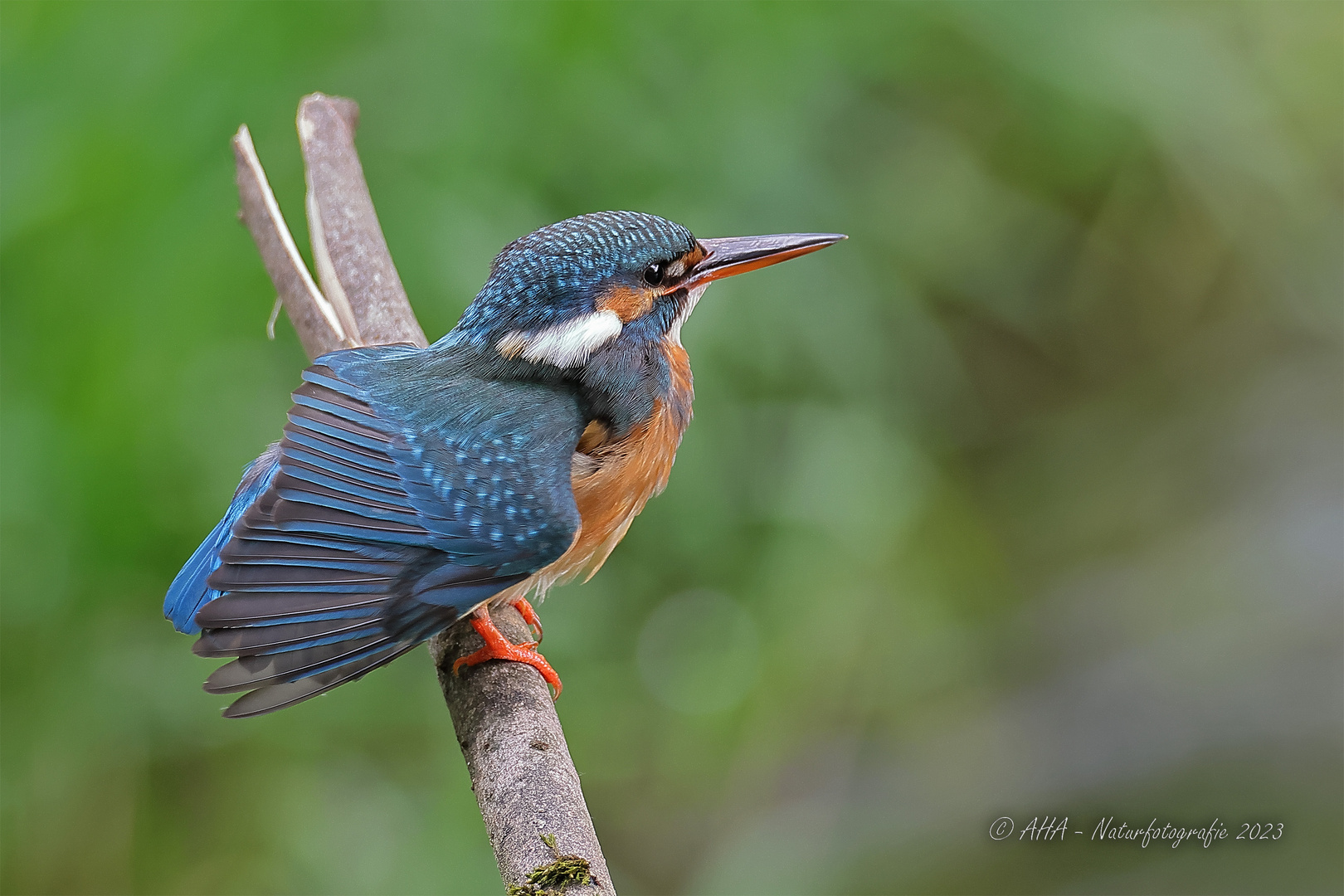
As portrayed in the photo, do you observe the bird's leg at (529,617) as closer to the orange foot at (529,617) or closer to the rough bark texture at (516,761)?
the orange foot at (529,617)

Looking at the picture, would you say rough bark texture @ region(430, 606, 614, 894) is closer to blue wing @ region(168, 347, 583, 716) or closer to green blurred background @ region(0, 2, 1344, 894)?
blue wing @ region(168, 347, 583, 716)

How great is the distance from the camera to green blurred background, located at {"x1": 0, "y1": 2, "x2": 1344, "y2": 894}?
2.63 meters

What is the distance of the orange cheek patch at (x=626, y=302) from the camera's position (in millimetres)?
2113

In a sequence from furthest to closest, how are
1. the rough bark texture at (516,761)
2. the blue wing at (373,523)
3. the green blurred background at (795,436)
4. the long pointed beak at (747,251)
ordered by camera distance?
1. the green blurred background at (795,436)
2. the long pointed beak at (747,251)
3. the blue wing at (373,523)
4. the rough bark texture at (516,761)

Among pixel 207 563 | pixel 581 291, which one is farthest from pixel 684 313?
pixel 207 563

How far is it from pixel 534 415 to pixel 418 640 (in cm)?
46

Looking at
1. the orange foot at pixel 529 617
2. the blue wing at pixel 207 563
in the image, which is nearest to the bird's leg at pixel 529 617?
the orange foot at pixel 529 617

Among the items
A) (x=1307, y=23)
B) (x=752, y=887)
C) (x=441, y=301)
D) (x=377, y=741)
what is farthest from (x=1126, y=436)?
(x=377, y=741)

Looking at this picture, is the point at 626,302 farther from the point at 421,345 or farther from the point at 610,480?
the point at 421,345

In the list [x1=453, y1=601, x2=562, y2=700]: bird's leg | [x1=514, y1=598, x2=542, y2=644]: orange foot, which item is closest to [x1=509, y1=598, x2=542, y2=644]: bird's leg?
[x1=514, y1=598, x2=542, y2=644]: orange foot

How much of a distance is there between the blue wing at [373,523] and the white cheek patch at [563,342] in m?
0.06

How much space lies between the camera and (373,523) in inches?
75.4

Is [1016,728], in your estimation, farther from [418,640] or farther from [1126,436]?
[418,640]

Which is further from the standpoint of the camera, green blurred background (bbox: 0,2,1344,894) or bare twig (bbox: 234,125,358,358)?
green blurred background (bbox: 0,2,1344,894)
